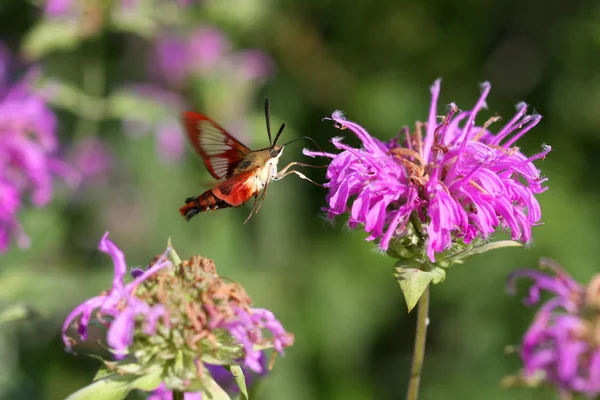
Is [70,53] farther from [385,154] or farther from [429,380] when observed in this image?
[385,154]

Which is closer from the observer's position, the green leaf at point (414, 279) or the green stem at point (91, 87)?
the green leaf at point (414, 279)

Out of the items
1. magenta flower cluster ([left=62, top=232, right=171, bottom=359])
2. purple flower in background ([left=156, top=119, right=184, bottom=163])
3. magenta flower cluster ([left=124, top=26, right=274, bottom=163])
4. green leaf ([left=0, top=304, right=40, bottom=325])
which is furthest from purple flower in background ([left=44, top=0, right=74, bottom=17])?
magenta flower cluster ([left=62, top=232, right=171, bottom=359])

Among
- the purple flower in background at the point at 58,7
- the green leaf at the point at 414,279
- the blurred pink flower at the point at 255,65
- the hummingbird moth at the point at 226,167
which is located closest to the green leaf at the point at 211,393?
the green leaf at the point at 414,279

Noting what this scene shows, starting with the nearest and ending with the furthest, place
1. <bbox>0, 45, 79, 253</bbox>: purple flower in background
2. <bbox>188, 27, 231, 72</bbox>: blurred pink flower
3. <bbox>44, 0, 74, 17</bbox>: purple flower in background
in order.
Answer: <bbox>0, 45, 79, 253</bbox>: purple flower in background
<bbox>44, 0, 74, 17</bbox>: purple flower in background
<bbox>188, 27, 231, 72</bbox>: blurred pink flower

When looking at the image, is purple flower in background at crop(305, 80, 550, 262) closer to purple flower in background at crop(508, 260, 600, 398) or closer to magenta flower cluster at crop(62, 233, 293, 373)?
purple flower in background at crop(508, 260, 600, 398)

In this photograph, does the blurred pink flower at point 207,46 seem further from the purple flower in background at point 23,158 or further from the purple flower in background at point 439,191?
the purple flower in background at point 439,191

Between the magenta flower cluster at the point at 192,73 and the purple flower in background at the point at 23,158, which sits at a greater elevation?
the magenta flower cluster at the point at 192,73

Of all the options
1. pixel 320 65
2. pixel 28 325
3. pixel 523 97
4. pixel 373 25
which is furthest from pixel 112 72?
pixel 523 97
